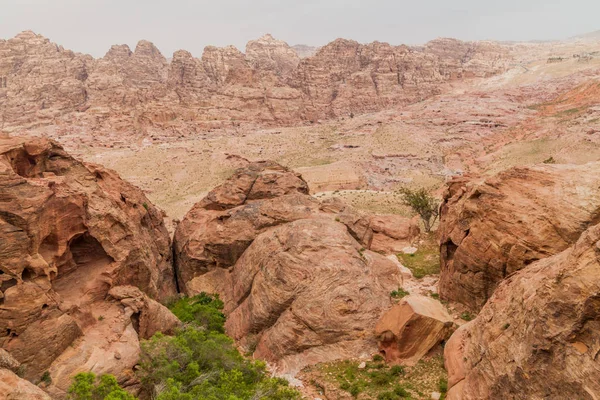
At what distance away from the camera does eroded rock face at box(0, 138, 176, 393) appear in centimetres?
1503

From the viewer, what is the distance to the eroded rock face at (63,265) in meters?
15.0

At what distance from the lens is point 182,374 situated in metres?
15.2

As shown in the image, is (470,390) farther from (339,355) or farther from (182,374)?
(182,374)

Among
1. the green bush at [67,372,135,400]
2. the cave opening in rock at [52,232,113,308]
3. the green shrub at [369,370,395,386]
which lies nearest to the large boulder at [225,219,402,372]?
the green shrub at [369,370,395,386]

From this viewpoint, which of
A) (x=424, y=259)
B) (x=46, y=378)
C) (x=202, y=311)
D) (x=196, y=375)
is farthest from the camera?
(x=424, y=259)

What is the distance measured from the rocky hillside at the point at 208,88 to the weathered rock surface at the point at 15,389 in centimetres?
10693

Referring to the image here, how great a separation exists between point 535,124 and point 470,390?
298 feet

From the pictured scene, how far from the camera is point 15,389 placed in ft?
34.1

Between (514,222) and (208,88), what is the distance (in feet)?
Result: 499

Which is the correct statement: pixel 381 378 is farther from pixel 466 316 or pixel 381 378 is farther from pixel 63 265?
pixel 63 265

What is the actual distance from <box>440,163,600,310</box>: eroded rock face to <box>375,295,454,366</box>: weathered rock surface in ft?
15.4

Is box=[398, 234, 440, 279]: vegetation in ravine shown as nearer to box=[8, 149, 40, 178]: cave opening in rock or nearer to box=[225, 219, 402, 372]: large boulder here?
box=[225, 219, 402, 372]: large boulder

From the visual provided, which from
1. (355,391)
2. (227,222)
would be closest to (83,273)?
(227,222)

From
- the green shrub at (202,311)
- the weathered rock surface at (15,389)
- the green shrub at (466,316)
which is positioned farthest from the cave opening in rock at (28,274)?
the green shrub at (466,316)
